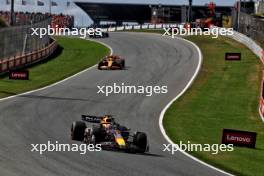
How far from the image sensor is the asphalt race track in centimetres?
1806

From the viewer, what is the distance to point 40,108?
1206 inches

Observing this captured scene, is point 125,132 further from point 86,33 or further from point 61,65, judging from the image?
point 86,33

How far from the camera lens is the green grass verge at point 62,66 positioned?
1592 inches

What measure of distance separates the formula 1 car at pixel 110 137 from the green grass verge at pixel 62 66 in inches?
532

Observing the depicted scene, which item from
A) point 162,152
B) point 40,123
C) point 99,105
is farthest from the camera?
point 99,105

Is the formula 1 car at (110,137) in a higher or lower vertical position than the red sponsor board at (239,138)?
higher

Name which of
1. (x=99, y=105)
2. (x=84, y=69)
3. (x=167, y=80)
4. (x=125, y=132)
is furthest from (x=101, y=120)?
(x=84, y=69)

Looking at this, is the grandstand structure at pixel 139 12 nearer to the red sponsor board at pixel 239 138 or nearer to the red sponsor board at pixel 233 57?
the red sponsor board at pixel 233 57

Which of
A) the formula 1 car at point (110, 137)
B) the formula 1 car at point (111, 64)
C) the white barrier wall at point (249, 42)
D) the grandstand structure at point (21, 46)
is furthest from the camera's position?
the white barrier wall at point (249, 42)

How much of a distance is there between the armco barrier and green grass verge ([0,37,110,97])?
27.5 inches

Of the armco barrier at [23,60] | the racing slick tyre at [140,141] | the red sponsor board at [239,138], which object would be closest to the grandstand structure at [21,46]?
the armco barrier at [23,60]

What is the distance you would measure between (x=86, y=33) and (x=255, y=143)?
2757 inches

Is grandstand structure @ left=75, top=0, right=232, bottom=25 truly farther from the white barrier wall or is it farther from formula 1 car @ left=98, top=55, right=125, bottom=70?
formula 1 car @ left=98, top=55, right=125, bottom=70

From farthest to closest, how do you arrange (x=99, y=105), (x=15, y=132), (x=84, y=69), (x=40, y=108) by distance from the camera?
(x=84, y=69) < (x=99, y=105) < (x=40, y=108) < (x=15, y=132)
